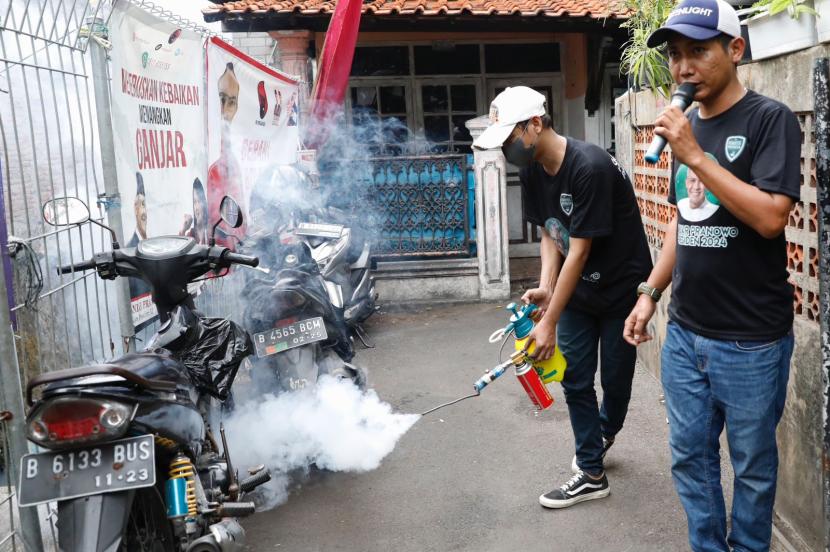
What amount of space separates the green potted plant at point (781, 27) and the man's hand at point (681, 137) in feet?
3.28

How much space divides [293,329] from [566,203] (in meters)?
1.85

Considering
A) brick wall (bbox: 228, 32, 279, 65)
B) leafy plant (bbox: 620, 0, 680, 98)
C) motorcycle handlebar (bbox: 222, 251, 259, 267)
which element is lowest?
motorcycle handlebar (bbox: 222, 251, 259, 267)

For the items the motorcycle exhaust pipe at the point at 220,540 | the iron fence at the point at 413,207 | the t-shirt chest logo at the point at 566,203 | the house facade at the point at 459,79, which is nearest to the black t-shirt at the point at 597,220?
the t-shirt chest logo at the point at 566,203

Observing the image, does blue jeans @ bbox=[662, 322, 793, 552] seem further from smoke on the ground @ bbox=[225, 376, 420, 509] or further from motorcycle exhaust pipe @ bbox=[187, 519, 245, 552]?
smoke on the ground @ bbox=[225, 376, 420, 509]

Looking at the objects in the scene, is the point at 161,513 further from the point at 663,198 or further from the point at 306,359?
the point at 663,198

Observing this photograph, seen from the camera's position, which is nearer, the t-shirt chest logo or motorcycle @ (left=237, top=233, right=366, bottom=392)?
the t-shirt chest logo

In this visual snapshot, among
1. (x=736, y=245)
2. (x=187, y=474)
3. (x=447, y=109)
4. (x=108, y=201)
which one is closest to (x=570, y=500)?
(x=736, y=245)

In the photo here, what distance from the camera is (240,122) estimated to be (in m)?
6.22

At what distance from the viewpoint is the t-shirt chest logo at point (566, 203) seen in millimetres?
3719

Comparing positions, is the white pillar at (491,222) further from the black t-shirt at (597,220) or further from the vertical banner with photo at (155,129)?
the black t-shirt at (597,220)

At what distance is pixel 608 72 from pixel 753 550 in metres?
9.59

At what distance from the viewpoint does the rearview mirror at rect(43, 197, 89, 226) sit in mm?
3204

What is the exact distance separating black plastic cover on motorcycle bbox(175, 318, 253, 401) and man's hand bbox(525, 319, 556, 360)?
4.58 ft

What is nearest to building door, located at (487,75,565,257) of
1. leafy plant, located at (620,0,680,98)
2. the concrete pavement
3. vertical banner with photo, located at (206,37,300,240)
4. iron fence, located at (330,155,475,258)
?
iron fence, located at (330,155,475,258)
